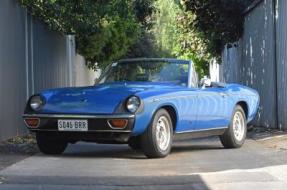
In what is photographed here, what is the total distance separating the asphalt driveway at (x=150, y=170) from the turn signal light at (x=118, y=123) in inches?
18.7

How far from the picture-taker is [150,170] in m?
8.57

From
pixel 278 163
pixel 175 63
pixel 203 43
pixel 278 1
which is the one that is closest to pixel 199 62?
pixel 203 43

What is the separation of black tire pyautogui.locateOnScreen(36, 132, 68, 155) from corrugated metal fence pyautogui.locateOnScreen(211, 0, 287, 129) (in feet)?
18.6

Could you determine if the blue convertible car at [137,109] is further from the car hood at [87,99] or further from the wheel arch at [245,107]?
the wheel arch at [245,107]

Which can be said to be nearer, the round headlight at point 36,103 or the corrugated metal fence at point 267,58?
the round headlight at point 36,103

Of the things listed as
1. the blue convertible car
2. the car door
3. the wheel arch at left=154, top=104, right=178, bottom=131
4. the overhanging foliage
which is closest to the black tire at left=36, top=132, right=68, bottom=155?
the blue convertible car

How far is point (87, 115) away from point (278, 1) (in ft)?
22.8

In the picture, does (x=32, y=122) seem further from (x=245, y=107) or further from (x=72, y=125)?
(x=245, y=107)

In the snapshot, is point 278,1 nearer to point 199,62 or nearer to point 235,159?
point 235,159

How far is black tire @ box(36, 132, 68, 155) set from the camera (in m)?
9.91

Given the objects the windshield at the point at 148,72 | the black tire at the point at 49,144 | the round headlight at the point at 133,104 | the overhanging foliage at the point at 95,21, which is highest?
the overhanging foliage at the point at 95,21

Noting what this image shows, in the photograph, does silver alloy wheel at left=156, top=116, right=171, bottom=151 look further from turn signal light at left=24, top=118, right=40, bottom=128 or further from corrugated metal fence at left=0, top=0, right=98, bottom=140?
corrugated metal fence at left=0, top=0, right=98, bottom=140

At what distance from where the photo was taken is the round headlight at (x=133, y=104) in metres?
9.16

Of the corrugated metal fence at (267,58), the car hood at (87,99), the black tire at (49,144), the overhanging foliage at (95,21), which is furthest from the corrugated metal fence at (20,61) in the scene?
the corrugated metal fence at (267,58)
